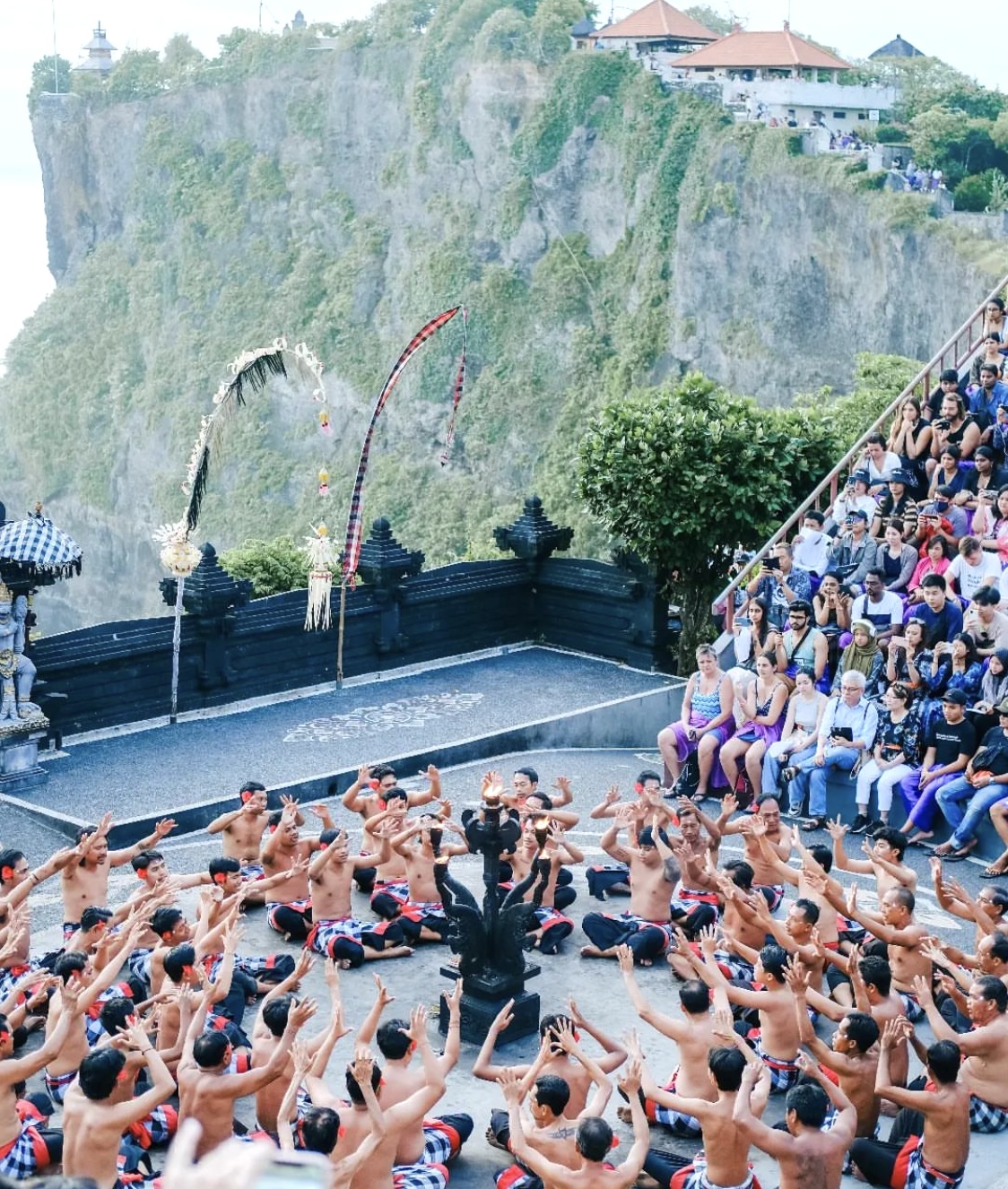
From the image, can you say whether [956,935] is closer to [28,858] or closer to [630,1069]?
[630,1069]

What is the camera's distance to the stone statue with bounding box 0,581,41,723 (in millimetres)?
15055

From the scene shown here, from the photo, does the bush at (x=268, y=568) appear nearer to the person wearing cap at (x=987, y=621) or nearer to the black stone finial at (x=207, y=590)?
the black stone finial at (x=207, y=590)

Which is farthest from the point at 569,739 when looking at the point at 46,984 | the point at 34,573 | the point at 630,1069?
the point at 630,1069

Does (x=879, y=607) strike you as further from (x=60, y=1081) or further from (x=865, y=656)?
(x=60, y=1081)

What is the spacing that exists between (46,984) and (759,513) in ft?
38.4

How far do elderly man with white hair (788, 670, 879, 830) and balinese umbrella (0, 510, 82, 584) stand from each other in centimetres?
656

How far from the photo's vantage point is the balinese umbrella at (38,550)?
48.8ft

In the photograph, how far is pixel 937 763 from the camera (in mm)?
13125

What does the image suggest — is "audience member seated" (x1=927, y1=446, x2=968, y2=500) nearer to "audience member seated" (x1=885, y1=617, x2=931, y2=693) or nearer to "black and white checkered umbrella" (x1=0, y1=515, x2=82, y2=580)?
"audience member seated" (x1=885, y1=617, x2=931, y2=693)

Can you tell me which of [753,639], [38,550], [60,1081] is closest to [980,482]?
[753,639]

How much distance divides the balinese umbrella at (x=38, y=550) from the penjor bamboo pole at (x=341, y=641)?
3.58 m

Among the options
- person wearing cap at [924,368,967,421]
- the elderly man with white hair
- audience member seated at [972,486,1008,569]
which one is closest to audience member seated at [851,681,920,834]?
the elderly man with white hair

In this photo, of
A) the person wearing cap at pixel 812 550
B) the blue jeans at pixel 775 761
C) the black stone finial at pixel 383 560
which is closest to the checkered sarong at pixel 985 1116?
the blue jeans at pixel 775 761

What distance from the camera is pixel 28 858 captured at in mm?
13148
